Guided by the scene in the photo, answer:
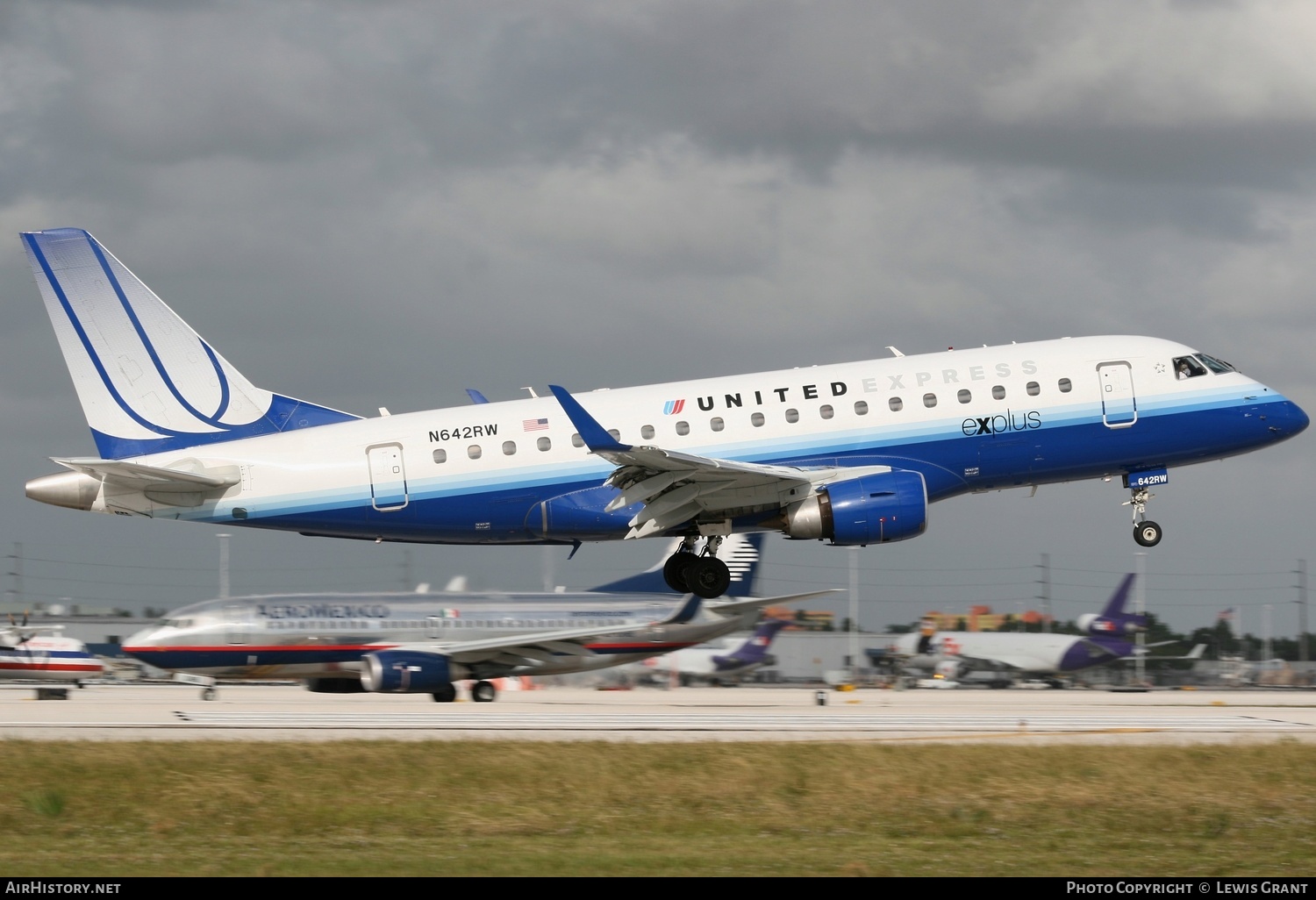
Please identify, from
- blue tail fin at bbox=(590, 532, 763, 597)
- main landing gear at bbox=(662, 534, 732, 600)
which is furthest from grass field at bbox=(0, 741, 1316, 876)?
blue tail fin at bbox=(590, 532, 763, 597)

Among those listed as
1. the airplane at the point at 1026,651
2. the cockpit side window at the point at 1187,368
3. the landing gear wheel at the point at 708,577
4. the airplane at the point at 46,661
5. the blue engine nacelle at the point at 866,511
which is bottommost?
the airplane at the point at 1026,651

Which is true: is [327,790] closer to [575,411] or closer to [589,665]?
[575,411]

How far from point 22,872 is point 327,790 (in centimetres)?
740

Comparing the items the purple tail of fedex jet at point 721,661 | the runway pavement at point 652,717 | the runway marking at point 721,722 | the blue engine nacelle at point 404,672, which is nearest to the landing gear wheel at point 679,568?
the runway pavement at point 652,717

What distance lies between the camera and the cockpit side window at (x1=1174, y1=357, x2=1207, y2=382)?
37781mm

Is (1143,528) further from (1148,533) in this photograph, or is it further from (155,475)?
(155,475)

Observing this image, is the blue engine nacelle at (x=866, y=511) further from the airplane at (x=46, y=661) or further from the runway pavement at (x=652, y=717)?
the airplane at (x=46, y=661)

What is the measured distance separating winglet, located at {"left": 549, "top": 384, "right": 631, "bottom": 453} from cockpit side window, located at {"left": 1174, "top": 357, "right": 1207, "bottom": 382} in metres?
14.8

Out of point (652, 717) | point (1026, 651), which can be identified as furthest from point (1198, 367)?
point (1026, 651)

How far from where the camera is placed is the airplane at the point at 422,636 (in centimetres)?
4912

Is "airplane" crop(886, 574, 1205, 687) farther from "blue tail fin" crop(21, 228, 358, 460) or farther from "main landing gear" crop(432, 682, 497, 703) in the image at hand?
"blue tail fin" crop(21, 228, 358, 460)

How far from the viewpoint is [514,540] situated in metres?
36.8

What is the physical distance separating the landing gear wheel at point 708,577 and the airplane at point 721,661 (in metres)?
34.5

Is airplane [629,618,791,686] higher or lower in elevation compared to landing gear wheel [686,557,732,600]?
lower
